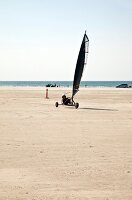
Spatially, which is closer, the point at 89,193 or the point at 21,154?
the point at 89,193

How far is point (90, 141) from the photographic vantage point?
12.6 m

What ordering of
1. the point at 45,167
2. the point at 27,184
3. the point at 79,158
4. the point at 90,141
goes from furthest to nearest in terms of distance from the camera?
the point at 90,141 → the point at 79,158 → the point at 45,167 → the point at 27,184

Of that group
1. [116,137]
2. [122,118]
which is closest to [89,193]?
[116,137]

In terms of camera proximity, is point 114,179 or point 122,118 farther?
point 122,118

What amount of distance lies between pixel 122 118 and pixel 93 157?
10150mm

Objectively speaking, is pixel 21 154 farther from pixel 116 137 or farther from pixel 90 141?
pixel 116 137

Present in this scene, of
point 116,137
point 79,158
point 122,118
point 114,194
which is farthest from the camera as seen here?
point 122,118

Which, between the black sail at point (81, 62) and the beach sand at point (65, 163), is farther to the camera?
the black sail at point (81, 62)

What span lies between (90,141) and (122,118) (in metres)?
7.69

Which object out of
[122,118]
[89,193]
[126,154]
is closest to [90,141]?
[126,154]

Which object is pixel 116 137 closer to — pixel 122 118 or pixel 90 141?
pixel 90 141

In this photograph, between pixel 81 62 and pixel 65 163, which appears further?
pixel 81 62

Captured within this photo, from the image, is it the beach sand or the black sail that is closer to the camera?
the beach sand

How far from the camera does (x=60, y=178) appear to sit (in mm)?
8109
